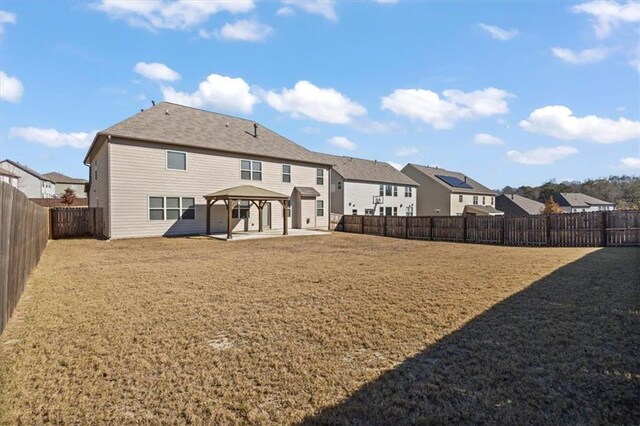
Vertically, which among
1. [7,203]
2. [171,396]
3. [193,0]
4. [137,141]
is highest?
→ [193,0]

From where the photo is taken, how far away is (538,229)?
1554 cm

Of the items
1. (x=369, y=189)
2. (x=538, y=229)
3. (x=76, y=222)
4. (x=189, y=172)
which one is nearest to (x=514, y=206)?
(x=369, y=189)

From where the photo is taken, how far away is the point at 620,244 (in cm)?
1402

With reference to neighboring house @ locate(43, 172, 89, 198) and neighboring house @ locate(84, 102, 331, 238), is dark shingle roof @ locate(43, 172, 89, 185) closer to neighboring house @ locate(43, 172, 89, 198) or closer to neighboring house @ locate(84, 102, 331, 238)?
neighboring house @ locate(43, 172, 89, 198)

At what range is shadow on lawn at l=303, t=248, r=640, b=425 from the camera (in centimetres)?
256

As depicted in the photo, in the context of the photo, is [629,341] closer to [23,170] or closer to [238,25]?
[238,25]

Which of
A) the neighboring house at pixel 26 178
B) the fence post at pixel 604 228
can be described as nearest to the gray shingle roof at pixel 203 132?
the fence post at pixel 604 228

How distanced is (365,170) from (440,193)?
10.1 metres

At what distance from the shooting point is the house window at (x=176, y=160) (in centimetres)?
1742

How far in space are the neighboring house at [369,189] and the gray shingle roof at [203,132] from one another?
248 inches

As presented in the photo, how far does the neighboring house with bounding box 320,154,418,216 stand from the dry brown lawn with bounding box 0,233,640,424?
2281 cm

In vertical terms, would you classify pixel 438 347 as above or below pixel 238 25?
below

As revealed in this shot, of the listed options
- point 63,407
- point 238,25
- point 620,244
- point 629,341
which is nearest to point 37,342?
point 63,407

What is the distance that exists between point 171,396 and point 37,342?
2.42 m
